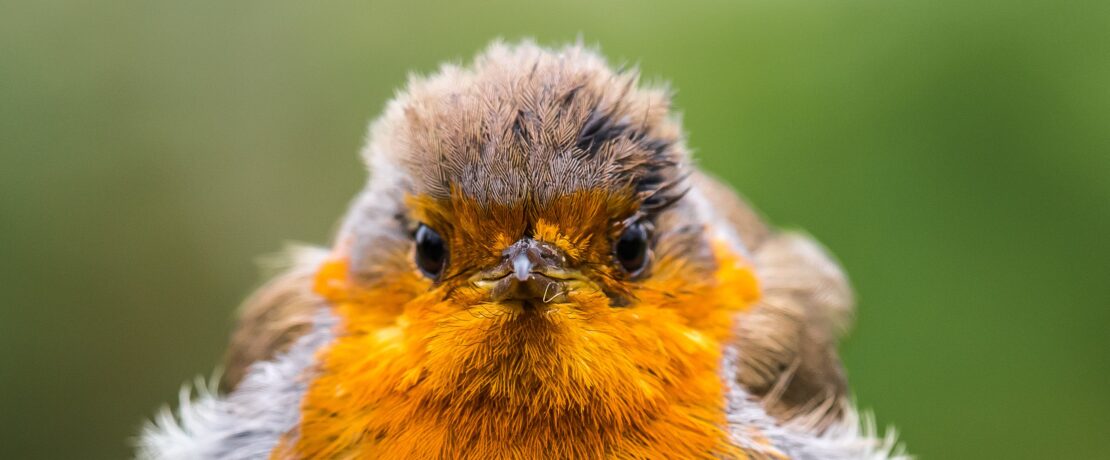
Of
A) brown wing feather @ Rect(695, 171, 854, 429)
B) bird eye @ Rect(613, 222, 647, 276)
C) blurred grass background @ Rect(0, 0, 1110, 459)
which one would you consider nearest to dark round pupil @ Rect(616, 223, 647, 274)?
bird eye @ Rect(613, 222, 647, 276)

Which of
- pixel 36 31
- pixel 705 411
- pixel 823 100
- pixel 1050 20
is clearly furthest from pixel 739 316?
pixel 36 31

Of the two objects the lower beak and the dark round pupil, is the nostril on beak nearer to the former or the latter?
the lower beak

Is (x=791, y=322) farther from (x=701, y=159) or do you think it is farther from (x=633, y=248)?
(x=701, y=159)

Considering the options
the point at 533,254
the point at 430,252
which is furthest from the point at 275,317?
the point at 533,254

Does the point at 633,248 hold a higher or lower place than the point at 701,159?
lower

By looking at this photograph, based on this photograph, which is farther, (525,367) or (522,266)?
(525,367)

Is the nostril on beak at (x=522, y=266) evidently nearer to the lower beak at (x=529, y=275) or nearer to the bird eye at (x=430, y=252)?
the lower beak at (x=529, y=275)

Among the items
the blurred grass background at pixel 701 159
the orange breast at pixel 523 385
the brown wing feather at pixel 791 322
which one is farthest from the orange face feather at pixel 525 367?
the blurred grass background at pixel 701 159
